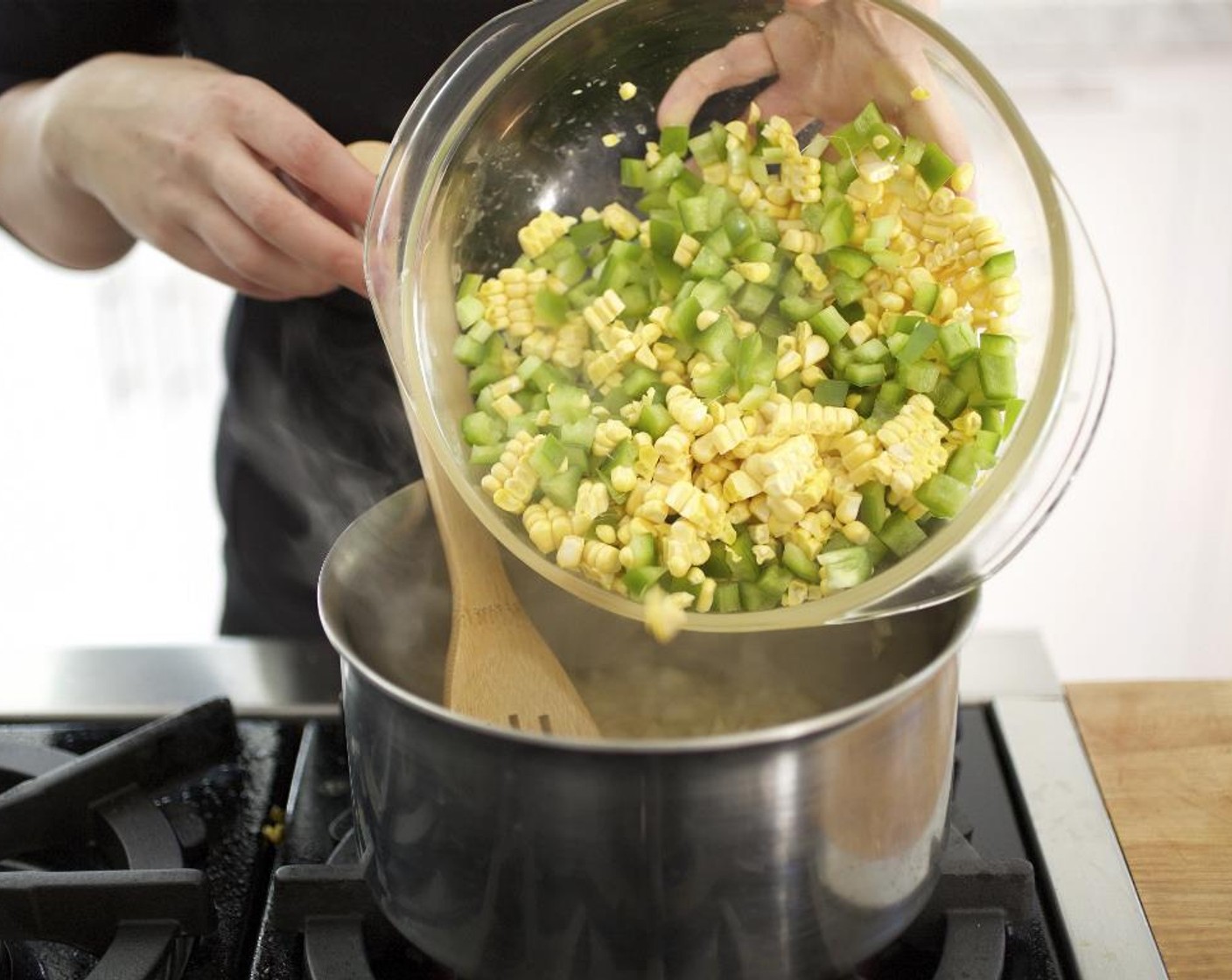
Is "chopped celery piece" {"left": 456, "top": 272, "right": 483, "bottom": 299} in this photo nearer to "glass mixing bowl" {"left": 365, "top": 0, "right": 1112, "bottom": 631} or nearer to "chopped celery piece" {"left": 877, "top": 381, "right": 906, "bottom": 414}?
"glass mixing bowl" {"left": 365, "top": 0, "right": 1112, "bottom": 631}

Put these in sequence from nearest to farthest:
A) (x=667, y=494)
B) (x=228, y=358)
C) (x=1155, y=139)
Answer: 1. (x=667, y=494)
2. (x=228, y=358)
3. (x=1155, y=139)

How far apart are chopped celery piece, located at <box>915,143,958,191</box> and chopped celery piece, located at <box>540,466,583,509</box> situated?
0.88 feet

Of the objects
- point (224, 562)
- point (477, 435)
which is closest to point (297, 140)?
point (477, 435)

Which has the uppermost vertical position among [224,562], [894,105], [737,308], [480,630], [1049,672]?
[894,105]

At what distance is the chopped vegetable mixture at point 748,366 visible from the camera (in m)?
0.69

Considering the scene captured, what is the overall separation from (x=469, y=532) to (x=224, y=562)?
2.12 feet

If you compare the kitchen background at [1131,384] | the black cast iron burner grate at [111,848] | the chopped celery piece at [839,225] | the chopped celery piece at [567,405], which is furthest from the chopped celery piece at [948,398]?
the kitchen background at [1131,384]

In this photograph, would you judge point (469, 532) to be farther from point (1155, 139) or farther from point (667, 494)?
point (1155, 139)

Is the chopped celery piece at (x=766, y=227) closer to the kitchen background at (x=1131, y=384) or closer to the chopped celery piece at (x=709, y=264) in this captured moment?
the chopped celery piece at (x=709, y=264)

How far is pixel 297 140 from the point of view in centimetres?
86

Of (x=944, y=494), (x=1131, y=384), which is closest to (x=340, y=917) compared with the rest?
(x=944, y=494)

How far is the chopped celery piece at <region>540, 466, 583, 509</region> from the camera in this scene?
75cm

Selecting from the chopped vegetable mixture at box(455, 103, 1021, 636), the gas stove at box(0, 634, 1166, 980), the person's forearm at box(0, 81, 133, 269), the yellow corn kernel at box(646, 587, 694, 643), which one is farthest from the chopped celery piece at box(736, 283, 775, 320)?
the person's forearm at box(0, 81, 133, 269)

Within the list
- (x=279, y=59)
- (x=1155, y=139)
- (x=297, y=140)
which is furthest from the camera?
(x=1155, y=139)
